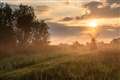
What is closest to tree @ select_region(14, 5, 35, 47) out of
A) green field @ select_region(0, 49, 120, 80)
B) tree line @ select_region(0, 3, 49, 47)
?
tree line @ select_region(0, 3, 49, 47)

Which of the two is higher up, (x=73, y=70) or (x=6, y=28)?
(x=73, y=70)

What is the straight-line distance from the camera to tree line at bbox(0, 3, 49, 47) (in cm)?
10744

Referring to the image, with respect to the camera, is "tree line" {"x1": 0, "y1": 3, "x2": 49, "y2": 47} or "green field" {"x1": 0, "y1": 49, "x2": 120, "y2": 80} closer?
"green field" {"x1": 0, "y1": 49, "x2": 120, "y2": 80}

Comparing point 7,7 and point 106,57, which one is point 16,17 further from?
point 106,57

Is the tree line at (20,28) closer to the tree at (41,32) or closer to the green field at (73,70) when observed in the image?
the tree at (41,32)

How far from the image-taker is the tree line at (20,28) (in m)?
107

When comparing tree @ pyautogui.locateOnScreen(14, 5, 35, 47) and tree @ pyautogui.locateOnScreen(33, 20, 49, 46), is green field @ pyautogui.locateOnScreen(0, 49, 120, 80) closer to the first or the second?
tree @ pyautogui.locateOnScreen(14, 5, 35, 47)

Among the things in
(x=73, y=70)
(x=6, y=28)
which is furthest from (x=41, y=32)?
(x=73, y=70)

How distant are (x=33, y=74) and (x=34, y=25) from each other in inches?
3245

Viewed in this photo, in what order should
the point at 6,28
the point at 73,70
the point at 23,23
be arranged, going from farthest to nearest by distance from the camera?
the point at 23,23 → the point at 6,28 → the point at 73,70

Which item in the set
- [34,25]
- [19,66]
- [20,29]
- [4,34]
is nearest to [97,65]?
[19,66]

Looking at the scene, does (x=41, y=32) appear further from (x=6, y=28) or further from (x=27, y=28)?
(x=6, y=28)

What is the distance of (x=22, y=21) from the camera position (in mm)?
121188

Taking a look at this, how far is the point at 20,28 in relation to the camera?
12106 cm
